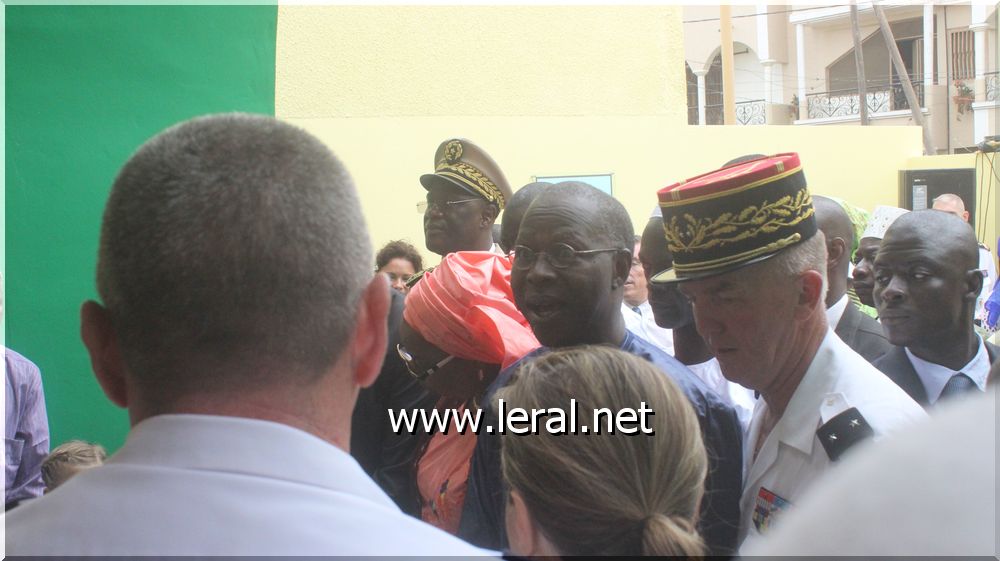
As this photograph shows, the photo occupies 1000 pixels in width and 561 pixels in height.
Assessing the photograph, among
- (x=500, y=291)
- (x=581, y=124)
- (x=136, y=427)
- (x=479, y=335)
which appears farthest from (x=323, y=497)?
(x=581, y=124)

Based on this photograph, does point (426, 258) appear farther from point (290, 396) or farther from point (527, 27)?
point (290, 396)

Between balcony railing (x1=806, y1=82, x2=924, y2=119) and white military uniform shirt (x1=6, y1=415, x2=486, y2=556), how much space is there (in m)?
27.5

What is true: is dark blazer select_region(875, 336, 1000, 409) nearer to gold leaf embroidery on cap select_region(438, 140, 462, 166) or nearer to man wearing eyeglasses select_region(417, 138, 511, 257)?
man wearing eyeglasses select_region(417, 138, 511, 257)

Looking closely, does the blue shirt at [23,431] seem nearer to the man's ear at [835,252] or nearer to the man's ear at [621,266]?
the man's ear at [621,266]

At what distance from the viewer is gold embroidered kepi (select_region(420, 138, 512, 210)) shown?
4113 mm

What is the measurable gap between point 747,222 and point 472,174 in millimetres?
2192

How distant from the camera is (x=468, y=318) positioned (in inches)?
109

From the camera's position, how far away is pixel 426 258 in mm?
8570

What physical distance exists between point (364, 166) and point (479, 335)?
596cm

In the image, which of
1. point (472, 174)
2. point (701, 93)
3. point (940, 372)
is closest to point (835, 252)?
point (940, 372)

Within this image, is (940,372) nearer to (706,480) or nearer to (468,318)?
(706,480)

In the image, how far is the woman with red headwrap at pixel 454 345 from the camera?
8.91ft

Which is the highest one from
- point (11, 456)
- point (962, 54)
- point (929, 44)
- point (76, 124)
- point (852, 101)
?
point (929, 44)

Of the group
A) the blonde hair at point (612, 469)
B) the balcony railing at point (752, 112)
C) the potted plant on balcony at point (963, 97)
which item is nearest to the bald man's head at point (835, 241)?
the blonde hair at point (612, 469)
